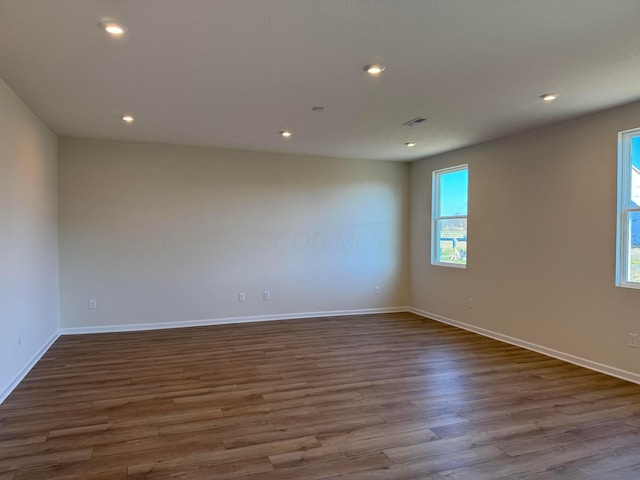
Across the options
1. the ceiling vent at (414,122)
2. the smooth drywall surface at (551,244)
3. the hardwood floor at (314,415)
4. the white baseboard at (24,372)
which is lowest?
the hardwood floor at (314,415)

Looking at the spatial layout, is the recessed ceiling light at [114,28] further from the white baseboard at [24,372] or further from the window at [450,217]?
the window at [450,217]

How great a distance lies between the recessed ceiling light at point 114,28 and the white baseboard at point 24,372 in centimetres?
271

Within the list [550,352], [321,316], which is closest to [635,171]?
[550,352]

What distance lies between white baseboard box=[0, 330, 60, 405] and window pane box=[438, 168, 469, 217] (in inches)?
208

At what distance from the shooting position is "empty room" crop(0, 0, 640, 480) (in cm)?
238

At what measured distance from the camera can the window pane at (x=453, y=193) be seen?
583cm

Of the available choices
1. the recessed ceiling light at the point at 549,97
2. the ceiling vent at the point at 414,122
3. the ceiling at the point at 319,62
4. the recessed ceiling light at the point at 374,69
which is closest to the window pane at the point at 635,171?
the ceiling at the point at 319,62

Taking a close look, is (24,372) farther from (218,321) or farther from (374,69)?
(374,69)

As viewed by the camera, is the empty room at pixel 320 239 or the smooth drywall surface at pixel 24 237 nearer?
the empty room at pixel 320 239

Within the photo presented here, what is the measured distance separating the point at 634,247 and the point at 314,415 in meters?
3.21

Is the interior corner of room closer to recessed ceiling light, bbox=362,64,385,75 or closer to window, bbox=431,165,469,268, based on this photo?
window, bbox=431,165,469,268

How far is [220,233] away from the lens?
19.3 ft

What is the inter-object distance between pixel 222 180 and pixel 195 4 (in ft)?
12.6

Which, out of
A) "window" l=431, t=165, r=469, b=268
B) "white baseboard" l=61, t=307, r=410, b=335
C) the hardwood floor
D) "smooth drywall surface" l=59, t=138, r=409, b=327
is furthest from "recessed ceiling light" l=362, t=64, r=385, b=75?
"white baseboard" l=61, t=307, r=410, b=335
